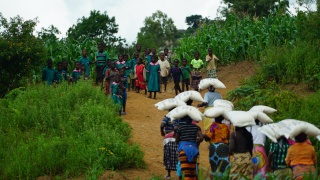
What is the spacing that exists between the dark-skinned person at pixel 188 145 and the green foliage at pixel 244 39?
13360 mm

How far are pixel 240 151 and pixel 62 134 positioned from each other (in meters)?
4.34

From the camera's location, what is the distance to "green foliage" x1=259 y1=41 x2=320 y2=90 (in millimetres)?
16106

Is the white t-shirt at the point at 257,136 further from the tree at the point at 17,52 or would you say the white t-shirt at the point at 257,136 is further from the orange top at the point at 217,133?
the tree at the point at 17,52

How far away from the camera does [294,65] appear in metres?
16.7

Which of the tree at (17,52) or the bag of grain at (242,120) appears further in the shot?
the tree at (17,52)

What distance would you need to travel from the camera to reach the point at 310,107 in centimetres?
1127

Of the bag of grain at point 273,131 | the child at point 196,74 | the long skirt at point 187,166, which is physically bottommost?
the long skirt at point 187,166

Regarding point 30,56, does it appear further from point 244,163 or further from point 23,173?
point 244,163

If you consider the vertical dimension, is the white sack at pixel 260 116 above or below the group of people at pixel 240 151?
above

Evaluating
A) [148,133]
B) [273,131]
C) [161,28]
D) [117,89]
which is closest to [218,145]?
[273,131]

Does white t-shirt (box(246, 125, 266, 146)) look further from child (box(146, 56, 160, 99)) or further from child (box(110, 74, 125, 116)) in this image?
child (box(146, 56, 160, 99))

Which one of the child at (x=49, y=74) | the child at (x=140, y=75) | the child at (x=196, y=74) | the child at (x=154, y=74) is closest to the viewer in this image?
the child at (x=49, y=74)

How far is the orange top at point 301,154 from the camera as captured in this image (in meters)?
7.18

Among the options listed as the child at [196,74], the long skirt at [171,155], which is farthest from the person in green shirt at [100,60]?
the long skirt at [171,155]
